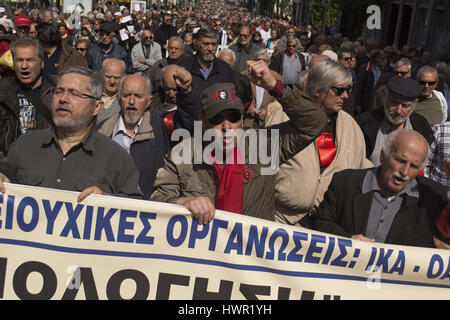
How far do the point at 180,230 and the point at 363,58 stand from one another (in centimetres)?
1000

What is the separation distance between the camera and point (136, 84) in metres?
4.37

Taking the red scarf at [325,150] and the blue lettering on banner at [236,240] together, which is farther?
the red scarf at [325,150]

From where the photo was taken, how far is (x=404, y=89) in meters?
4.21

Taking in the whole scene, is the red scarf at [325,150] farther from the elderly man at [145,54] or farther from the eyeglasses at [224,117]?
the elderly man at [145,54]

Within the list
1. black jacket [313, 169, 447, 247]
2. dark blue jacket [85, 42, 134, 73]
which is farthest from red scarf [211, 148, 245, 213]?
dark blue jacket [85, 42, 134, 73]

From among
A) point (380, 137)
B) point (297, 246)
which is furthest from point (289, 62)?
point (297, 246)

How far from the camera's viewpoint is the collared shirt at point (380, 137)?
4316mm

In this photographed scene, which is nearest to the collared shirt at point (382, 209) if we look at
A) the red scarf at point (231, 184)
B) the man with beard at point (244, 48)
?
the red scarf at point (231, 184)

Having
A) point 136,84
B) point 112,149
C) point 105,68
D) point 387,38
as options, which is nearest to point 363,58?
point 105,68

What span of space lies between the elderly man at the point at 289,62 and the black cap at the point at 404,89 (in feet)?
19.6

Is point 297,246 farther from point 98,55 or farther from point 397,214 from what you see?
point 98,55

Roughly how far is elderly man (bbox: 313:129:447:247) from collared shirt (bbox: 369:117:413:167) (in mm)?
Answer: 988

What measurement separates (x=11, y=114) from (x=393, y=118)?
2868 millimetres

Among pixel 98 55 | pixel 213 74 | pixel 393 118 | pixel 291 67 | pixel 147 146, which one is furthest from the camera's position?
pixel 291 67
